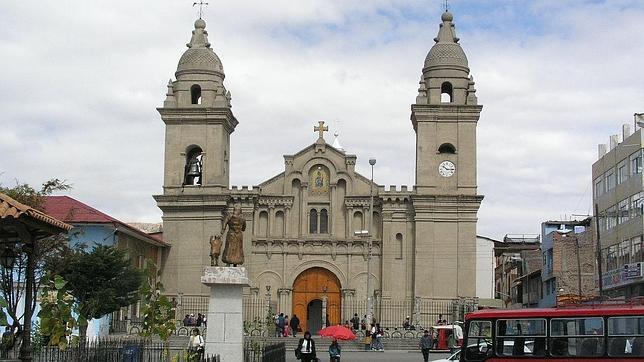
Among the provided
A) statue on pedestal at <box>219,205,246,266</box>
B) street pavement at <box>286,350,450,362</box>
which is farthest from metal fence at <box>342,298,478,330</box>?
statue on pedestal at <box>219,205,246,266</box>

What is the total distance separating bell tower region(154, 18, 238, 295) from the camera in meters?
57.9

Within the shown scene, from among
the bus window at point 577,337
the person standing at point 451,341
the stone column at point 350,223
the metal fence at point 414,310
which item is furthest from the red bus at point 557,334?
the stone column at point 350,223

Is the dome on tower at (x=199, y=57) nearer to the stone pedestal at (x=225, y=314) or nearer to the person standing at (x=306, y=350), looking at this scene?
the person standing at (x=306, y=350)

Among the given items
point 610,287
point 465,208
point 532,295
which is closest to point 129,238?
point 465,208

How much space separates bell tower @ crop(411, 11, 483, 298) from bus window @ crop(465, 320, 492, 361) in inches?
1365

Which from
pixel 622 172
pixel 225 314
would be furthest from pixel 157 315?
pixel 622 172

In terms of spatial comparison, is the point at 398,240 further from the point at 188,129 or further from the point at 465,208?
the point at 188,129

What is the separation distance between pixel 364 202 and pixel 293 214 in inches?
156

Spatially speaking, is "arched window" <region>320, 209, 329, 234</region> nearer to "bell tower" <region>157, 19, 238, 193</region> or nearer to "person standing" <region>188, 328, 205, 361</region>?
"bell tower" <region>157, 19, 238, 193</region>

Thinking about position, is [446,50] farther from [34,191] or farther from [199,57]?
[34,191]

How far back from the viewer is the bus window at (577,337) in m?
20.3

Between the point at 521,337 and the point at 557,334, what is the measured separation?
0.80 metres

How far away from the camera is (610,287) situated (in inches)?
2040

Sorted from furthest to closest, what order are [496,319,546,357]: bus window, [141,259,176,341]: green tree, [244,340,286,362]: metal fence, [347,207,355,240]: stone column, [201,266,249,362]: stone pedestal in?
1. [347,207,355,240]: stone column
2. [141,259,176,341]: green tree
3. [244,340,286,362]: metal fence
4. [201,266,249,362]: stone pedestal
5. [496,319,546,357]: bus window
